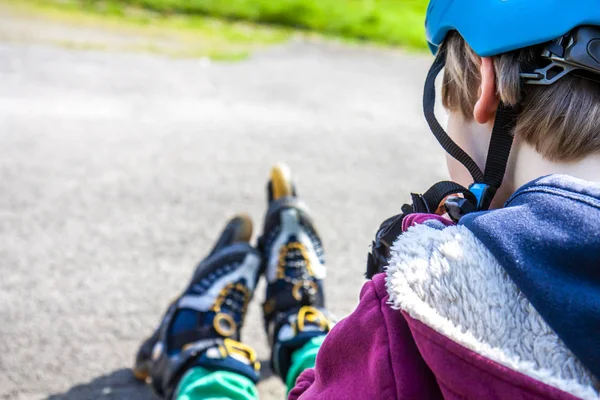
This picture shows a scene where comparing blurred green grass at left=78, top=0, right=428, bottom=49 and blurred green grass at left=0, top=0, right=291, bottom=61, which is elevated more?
blurred green grass at left=78, top=0, right=428, bottom=49

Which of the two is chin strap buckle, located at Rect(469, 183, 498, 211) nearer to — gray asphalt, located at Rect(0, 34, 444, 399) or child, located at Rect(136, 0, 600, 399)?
child, located at Rect(136, 0, 600, 399)

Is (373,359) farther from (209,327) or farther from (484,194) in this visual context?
(209,327)

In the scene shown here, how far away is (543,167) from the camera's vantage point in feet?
3.91

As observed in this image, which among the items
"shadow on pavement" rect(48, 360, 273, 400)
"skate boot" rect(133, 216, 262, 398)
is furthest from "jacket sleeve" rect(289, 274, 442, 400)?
"shadow on pavement" rect(48, 360, 273, 400)

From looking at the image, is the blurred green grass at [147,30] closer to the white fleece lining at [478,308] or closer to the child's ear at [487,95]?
the child's ear at [487,95]

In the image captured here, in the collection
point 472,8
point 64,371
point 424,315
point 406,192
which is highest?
point 472,8

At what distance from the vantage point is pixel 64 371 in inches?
75.3

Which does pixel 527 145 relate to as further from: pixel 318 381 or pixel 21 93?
pixel 21 93

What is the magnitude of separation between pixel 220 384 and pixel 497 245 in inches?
38.3

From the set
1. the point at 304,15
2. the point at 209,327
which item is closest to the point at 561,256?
the point at 209,327

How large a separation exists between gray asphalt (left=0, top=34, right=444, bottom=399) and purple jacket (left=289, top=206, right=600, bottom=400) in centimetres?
106

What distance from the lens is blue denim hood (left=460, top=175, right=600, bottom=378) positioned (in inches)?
34.5

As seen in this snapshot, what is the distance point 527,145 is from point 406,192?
2126mm

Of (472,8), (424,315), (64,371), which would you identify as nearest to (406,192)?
(64,371)
